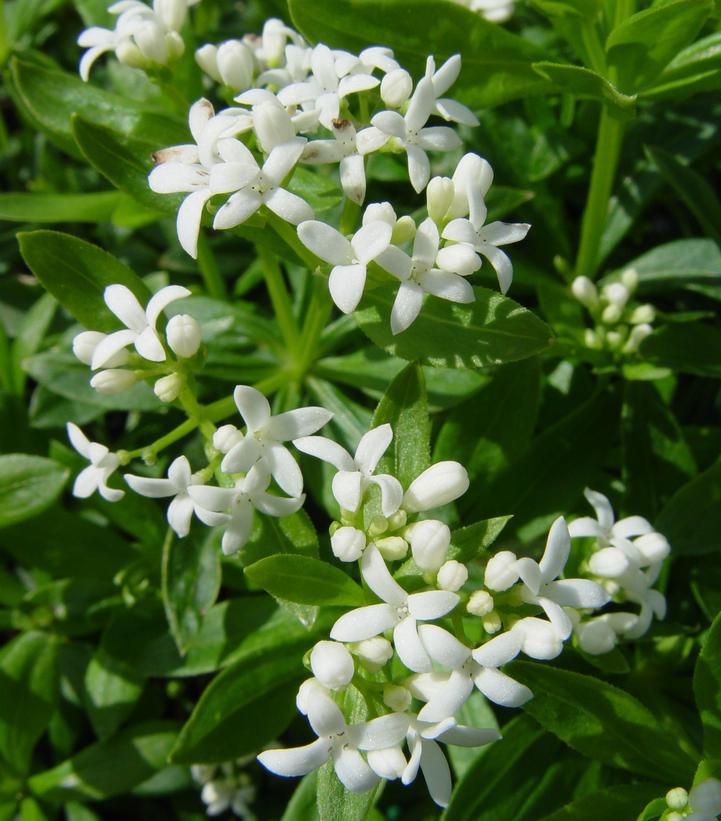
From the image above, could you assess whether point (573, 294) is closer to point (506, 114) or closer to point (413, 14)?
point (506, 114)

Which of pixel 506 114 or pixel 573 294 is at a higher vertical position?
pixel 506 114

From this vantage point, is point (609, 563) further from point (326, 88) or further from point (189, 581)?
point (326, 88)

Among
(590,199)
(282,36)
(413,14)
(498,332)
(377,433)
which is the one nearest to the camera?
(377,433)

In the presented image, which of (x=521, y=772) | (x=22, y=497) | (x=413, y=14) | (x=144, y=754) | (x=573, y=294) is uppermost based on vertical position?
(x=413, y=14)

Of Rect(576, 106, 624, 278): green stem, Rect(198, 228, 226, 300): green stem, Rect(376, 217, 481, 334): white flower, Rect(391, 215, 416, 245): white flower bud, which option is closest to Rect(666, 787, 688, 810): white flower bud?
Rect(376, 217, 481, 334): white flower

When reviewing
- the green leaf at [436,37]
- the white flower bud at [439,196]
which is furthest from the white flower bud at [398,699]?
the green leaf at [436,37]

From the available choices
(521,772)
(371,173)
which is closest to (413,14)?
(371,173)
